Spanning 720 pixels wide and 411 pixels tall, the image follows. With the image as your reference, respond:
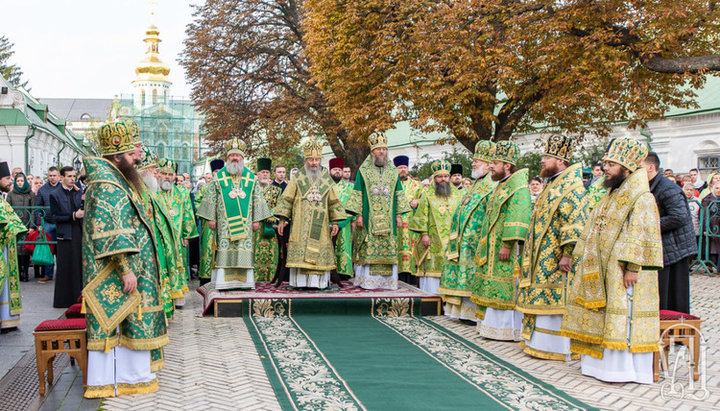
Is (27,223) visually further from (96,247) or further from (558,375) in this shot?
(558,375)

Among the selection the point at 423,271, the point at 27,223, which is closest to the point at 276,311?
the point at 423,271

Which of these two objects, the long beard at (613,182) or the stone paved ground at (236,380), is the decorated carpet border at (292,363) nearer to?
the stone paved ground at (236,380)

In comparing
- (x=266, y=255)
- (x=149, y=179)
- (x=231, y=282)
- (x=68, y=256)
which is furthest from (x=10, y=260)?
(x=266, y=255)

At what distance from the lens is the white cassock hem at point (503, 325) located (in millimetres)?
7699

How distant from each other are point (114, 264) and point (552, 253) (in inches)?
161

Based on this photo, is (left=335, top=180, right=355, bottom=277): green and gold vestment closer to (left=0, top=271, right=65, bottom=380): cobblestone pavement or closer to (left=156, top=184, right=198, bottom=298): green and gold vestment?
(left=156, top=184, right=198, bottom=298): green and gold vestment

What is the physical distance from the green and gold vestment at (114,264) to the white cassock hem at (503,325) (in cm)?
382

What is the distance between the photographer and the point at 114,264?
536 centimetres

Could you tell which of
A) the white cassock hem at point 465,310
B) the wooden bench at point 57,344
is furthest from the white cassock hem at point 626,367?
the wooden bench at point 57,344

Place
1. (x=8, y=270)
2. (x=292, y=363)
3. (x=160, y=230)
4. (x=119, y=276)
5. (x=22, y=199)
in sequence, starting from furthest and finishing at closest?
(x=22, y=199) < (x=8, y=270) < (x=292, y=363) < (x=160, y=230) < (x=119, y=276)

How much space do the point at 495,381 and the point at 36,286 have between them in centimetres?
929

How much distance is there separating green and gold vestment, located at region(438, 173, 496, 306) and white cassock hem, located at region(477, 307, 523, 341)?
57 centimetres

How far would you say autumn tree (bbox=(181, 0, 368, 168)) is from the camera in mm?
27016

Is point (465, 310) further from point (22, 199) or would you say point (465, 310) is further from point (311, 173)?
point (22, 199)
